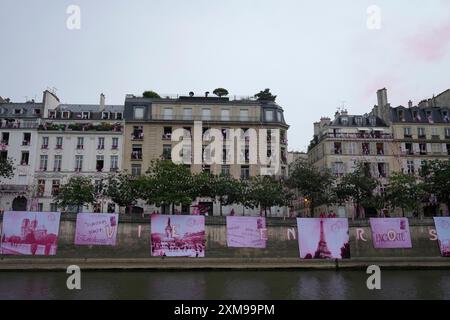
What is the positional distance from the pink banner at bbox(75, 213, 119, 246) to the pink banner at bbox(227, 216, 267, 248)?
12020 millimetres

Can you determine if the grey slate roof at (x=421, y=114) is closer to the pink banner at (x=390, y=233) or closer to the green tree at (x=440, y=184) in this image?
the green tree at (x=440, y=184)

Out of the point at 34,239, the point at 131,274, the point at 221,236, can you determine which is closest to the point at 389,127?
the point at 221,236

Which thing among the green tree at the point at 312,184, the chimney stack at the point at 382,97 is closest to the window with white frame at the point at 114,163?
the green tree at the point at 312,184

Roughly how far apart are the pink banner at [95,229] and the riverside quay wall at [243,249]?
0.74 m

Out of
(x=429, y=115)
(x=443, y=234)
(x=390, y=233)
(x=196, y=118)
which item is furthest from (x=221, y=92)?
(x=443, y=234)

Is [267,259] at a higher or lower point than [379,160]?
lower

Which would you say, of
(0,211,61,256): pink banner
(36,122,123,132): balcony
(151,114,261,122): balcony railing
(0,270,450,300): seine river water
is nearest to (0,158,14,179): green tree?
(36,122,123,132): balcony

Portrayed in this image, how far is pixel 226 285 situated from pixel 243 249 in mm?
14264

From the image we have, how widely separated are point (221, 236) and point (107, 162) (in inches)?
932

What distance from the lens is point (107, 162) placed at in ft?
199

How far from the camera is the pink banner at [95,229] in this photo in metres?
43.1

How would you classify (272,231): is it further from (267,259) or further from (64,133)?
(64,133)

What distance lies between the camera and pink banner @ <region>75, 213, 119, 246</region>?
141ft

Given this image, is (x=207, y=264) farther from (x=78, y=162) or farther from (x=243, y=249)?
(x=78, y=162)
